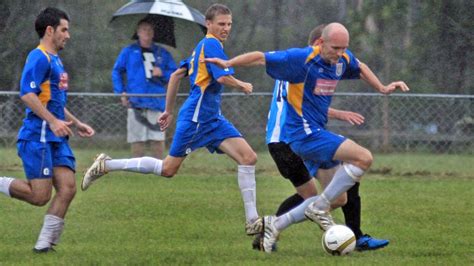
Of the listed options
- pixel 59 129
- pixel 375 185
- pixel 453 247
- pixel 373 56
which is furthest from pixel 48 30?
pixel 373 56

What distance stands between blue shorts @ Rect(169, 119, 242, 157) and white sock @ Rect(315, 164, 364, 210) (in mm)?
1123

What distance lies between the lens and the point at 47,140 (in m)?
6.66

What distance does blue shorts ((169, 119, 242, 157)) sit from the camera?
7.62m

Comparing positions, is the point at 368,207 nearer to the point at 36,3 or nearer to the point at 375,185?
the point at 375,185

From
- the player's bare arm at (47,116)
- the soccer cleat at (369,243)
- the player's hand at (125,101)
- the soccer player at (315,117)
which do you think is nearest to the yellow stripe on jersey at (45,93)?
the player's bare arm at (47,116)

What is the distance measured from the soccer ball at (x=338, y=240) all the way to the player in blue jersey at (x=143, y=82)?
5280 millimetres

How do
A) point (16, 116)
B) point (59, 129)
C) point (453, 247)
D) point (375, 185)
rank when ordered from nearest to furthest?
point (59, 129) < point (453, 247) < point (375, 185) < point (16, 116)

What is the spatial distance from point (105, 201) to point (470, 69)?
17.6ft

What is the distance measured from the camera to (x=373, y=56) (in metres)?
13.3

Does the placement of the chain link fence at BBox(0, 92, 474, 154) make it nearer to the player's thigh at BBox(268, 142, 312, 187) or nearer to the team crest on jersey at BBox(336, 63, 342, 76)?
the player's thigh at BBox(268, 142, 312, 187)

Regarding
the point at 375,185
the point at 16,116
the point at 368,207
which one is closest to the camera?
the point at 368,207

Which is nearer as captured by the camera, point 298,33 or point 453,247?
point 453,247

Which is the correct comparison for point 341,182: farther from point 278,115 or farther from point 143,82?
point 143,82

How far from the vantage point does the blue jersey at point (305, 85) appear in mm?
6707
